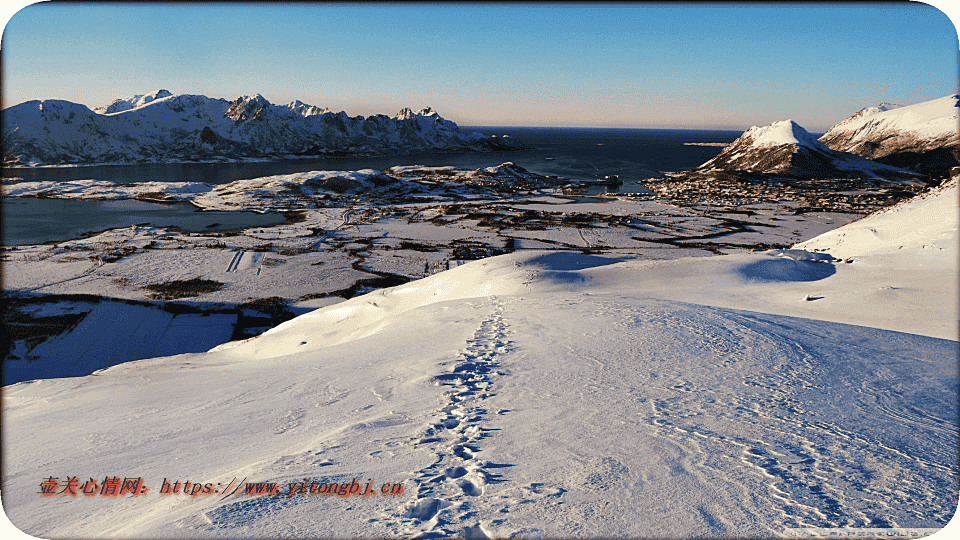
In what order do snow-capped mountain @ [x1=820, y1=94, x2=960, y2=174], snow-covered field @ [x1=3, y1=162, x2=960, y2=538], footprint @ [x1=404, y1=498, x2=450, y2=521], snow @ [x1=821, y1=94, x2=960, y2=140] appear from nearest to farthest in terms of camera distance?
1. footprint @ [x1=404, y1=498, x2=450, y2=521]
2. snow-covered field @ [x1=3, y1=162, x2=960, y2=538]
3. snow-capped mountain @ [x1=820, y1=94, x2=960, y2=174]
4. snow @ [x1=821, y1=94, x2=960, y2=140]

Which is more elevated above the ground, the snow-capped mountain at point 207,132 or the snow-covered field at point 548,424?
the snow-capped mountain at point 207,132

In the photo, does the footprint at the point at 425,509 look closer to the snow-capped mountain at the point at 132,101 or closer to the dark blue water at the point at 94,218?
the dark blue water at the point at 94,218

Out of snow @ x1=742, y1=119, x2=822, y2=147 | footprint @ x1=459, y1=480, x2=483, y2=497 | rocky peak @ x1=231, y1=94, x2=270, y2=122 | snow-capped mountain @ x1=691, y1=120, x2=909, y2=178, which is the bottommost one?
footprint @ x1=459, y1=480, x2=483, y2=497

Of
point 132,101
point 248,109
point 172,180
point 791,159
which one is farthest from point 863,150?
point 132,101

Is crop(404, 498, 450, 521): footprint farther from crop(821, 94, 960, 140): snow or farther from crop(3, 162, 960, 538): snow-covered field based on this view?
crop(821, 94, 960, 140): snow

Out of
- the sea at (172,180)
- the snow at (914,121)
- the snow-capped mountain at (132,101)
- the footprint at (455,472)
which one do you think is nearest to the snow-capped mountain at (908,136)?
the snow at (914,121)

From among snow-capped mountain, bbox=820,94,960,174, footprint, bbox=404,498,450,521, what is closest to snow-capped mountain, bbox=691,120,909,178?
snow-capped mountain, bbox=820,94,960,174
